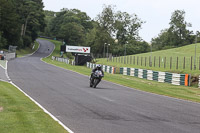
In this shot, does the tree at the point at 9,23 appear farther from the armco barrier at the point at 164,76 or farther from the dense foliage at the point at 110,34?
the armco barrier at the point at 164,76

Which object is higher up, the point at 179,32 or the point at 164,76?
the point at 179,32

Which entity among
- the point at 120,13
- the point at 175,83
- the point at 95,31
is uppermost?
the point at 120,13

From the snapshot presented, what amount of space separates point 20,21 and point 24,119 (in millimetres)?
102427

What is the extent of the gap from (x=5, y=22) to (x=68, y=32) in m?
47.2

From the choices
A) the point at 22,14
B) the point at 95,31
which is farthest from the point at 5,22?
the point at 95,31

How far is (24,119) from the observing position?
9.22 metres

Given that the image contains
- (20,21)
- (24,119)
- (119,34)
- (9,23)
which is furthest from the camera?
(119,34)

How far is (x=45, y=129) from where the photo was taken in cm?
817

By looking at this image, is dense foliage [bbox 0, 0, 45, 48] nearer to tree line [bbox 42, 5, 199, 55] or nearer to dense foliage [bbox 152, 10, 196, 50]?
tree line [bbox 42, 5, 199, 55]

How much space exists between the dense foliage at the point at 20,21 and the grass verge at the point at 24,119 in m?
73.0

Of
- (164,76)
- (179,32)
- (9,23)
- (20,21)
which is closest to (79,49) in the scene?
(9,23)

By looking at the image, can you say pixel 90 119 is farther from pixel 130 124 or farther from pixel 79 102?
pixel 79 102

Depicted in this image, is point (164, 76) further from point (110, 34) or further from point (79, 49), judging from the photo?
point (110, 34)

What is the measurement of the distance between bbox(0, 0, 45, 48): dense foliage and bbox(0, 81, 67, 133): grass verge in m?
73.0
